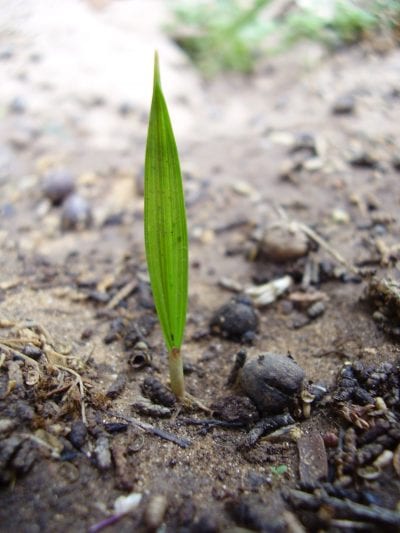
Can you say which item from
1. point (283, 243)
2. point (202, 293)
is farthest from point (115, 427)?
point (283, 243)

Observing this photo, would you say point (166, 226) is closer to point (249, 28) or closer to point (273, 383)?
point (273, 383)

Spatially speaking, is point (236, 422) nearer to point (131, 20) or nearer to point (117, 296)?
point (117, 296)

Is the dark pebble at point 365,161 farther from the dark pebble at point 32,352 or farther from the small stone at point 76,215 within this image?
the dark pebble at point 32,352

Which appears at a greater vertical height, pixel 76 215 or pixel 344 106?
pixel 344 106

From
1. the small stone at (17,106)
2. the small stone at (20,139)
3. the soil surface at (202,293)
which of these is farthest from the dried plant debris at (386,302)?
the small stone at (17,106)

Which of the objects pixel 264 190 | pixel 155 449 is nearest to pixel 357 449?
pixel 155 449
